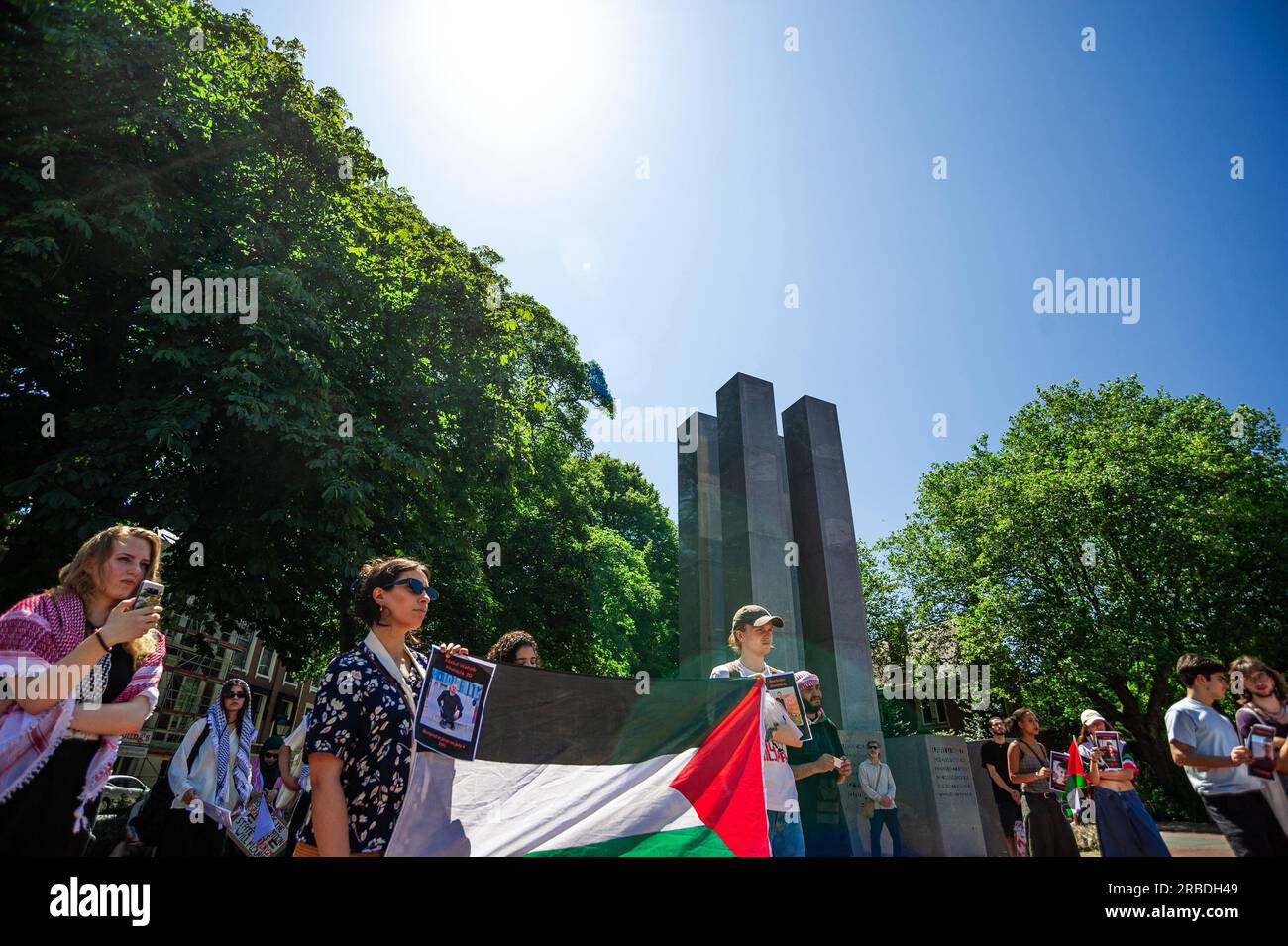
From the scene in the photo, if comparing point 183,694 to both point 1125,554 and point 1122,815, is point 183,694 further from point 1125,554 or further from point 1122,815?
point 1125,554

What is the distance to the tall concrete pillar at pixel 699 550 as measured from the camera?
13844mm

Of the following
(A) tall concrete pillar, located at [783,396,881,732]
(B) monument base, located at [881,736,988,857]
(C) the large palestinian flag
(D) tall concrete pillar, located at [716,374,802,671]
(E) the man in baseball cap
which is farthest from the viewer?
(A) tall concrete pillar, located at [783,396,881,732]

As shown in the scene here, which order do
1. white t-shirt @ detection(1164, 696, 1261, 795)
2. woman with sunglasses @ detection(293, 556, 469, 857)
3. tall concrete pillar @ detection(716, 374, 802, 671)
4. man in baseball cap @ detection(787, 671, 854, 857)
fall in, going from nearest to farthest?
woman with sunglasses @ detection(293, 556, 469, 857), white t-shirt @ detection(1164, 696, 1261, 795), man in baseball cap @ detection(787, 671, 854, 857), tall concrete pillar @ detection(716, 374, 802, 671)

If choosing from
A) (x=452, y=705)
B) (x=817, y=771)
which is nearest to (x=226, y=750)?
(x=452, y=705)

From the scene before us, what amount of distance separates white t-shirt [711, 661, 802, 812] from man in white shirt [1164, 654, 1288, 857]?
3.14 metres

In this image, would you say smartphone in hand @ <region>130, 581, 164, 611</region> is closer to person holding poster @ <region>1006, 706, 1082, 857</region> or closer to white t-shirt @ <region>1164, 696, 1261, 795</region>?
white t-shirt @ <region>1164, 696, 1261, 795</region>

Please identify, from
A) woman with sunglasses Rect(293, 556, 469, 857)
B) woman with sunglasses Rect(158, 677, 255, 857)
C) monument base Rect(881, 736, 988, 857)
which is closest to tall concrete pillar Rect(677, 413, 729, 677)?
monument base Rect(881, 736, 988, 857)

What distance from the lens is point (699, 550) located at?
14.3m

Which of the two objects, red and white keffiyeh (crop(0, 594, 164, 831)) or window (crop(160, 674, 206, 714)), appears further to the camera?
window (crop(160, 674, 206, 714))

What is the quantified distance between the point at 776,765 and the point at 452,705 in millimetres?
2400

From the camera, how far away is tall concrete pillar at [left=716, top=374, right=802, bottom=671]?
13164 mm
